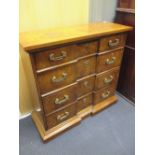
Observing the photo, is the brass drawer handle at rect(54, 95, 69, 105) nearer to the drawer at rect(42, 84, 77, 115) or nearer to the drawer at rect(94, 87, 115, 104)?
the drawer at rect(42, 84, 77, 115)

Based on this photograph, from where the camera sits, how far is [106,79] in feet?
5.06

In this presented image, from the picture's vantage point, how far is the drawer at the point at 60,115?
4.29ft

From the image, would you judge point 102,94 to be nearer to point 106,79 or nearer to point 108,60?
point 106,79

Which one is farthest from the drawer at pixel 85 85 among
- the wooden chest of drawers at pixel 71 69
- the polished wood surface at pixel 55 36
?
the polished wood surface at pixel 55 36

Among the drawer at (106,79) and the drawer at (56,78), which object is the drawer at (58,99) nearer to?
the drawer at (56,78)

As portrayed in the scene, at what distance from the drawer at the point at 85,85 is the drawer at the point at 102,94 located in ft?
0.38

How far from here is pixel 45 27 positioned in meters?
1.34

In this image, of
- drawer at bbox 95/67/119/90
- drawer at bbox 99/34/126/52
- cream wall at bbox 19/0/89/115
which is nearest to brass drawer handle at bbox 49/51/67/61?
cream wall at bbox 19/0/89/115

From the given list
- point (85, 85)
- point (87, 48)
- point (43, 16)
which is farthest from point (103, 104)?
point (43, 16)
